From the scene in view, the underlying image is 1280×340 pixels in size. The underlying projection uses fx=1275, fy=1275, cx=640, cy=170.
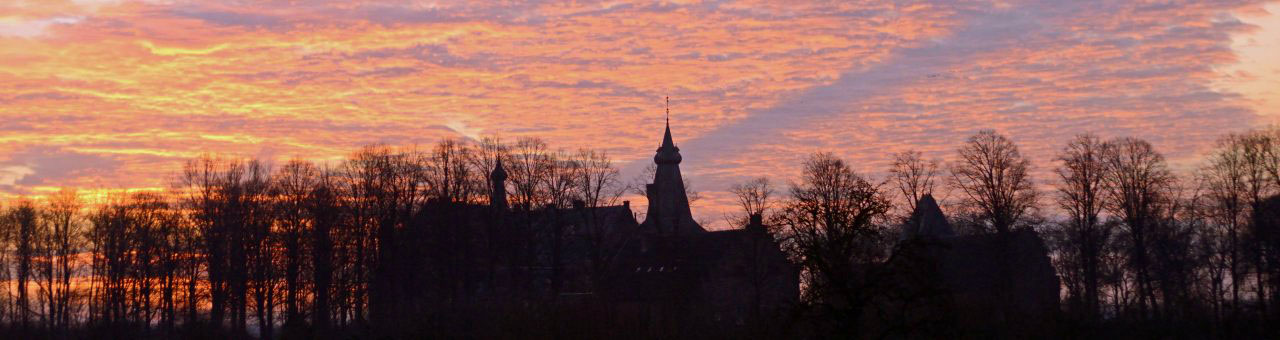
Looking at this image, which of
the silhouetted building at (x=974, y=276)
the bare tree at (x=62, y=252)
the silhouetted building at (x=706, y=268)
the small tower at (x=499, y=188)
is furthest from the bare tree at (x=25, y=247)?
the silhouetted building at (x=974, y=276)

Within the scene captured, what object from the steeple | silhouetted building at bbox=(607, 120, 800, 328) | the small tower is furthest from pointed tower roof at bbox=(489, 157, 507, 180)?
the steeple

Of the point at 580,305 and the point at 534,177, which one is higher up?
the point at 534,177

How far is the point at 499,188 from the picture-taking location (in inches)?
2756

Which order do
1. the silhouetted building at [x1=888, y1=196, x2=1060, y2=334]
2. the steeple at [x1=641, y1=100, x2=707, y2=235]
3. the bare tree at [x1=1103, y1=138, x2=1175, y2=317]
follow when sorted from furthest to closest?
the steeple at [x1=641, y1=100, x2=707, y2=235] → the bare tree at [x1=1103, y1=138, x2=1175, y2=317] → the silhouetted building at [x1=888, y1=196, x2=1060, y2=334]

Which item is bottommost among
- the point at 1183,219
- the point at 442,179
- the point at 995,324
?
the point at 995,324

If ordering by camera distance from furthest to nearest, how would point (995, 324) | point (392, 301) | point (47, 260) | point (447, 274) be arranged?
point (47, 260)
point (447, 274)
point (392, 301)
point (995, 324)

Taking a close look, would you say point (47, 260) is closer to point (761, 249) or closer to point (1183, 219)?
point (761, 249)

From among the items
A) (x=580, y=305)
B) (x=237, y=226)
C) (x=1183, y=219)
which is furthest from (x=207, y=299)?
(x=1183, y=219)

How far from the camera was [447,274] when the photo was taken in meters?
63.0

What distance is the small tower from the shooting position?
66.2m

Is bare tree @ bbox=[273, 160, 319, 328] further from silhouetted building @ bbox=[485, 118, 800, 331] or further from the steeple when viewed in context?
the steeple

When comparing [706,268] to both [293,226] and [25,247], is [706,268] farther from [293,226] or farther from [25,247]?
[25,247]

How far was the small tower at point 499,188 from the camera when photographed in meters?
66.2

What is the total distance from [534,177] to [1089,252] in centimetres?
2764
